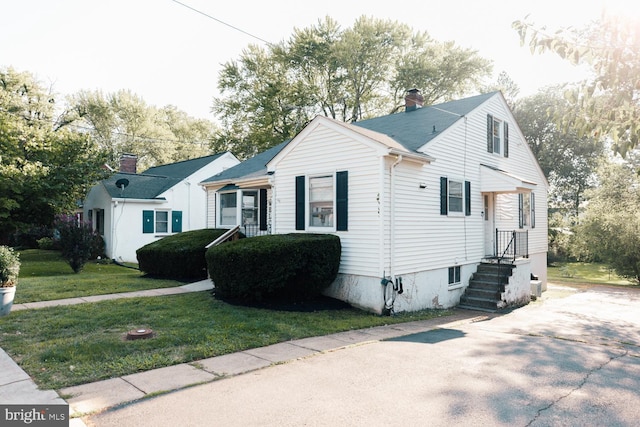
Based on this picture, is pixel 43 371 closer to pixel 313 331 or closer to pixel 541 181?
pixel 313 331

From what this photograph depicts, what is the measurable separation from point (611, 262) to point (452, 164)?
46.2 ft

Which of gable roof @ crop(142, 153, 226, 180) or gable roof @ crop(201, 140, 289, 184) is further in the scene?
gable roof @ crop(142, 153, 226, 180)

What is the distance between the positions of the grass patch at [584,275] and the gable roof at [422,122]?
12558 mm

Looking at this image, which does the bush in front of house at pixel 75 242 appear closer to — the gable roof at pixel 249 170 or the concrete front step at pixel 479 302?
the gable roof at pixel 249 170

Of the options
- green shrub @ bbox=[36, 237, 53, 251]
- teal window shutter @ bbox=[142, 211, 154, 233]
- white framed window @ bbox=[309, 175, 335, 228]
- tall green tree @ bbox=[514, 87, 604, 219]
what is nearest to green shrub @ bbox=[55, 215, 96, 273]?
teal window shutter @ bbox=[142, 211, 154, 233]

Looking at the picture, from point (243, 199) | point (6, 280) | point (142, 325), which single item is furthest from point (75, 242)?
point (142, 325)

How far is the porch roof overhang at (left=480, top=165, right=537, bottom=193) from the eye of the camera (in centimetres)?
1272

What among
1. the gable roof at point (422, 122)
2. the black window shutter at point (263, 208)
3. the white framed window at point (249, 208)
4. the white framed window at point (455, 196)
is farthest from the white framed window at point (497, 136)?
the white framed window at point (249, 208)

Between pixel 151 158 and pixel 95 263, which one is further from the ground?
pixel 151 158

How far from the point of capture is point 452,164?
39.8 ft

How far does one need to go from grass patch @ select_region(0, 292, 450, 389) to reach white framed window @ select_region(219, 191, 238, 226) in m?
6.24

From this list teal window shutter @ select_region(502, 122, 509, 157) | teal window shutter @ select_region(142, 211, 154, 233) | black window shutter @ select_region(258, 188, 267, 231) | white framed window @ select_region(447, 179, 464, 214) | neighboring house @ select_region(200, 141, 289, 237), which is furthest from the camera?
teal window shutter @ select_region(142, 211, 154, 233)

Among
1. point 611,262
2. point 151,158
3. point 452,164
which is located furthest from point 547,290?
point 151,158

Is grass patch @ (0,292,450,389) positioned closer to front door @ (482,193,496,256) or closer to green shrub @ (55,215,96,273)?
front door @ (482,193,496,256)
